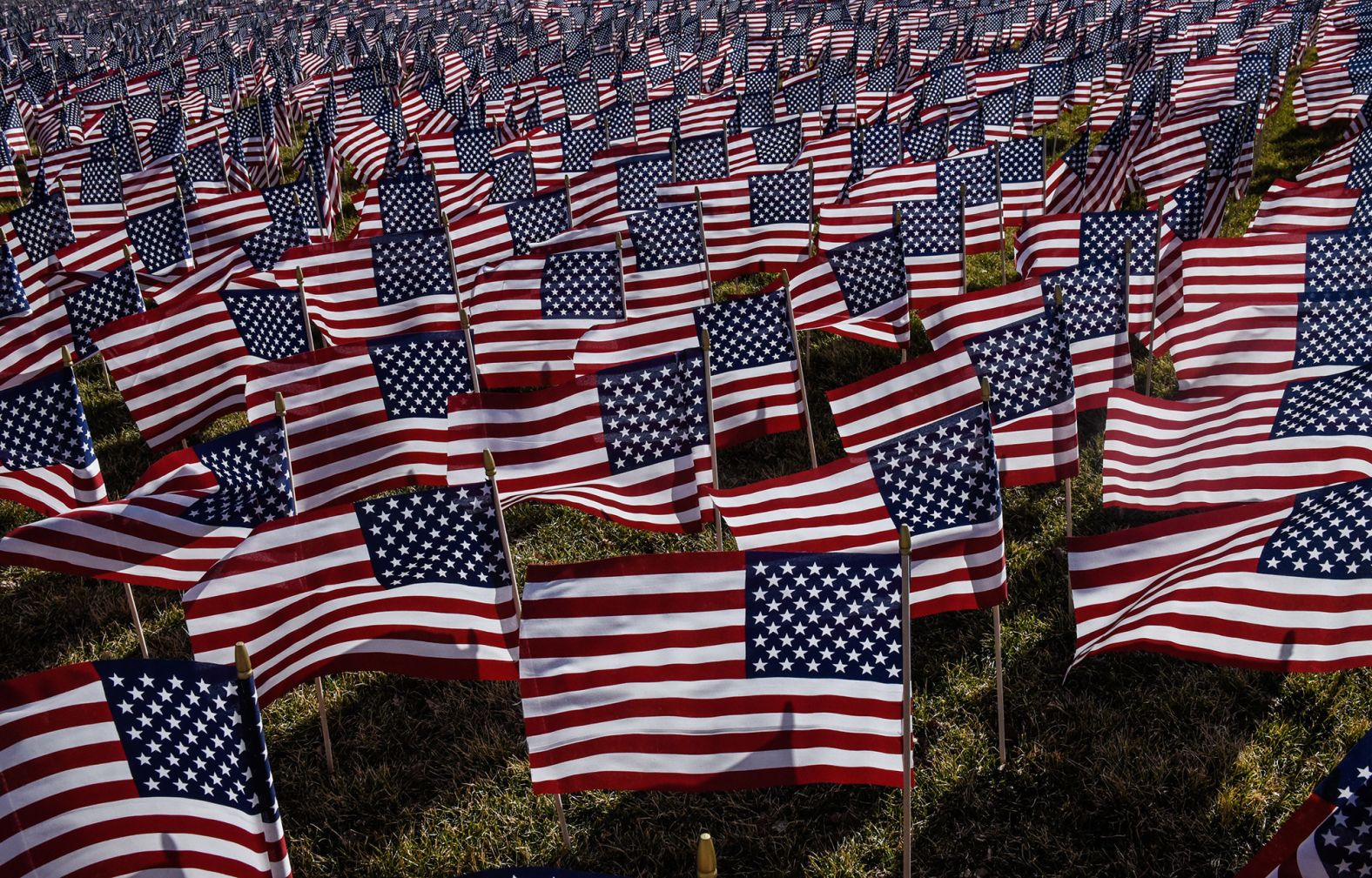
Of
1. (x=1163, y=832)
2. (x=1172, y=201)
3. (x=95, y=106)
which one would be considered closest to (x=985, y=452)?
(x=1163, y=832)

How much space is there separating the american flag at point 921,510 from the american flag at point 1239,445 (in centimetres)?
189

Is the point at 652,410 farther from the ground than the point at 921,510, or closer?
farther from the ground

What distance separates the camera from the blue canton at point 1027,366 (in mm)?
8922

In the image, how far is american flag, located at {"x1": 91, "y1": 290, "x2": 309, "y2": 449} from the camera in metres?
10.8

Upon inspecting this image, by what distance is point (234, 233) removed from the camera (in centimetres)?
1577

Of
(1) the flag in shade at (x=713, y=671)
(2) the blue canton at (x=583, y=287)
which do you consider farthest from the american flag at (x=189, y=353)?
(1) the flag in shade at (x=713, y=671)

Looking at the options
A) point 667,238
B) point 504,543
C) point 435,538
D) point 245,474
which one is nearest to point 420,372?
point 245,474

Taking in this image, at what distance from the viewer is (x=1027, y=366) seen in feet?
29.5

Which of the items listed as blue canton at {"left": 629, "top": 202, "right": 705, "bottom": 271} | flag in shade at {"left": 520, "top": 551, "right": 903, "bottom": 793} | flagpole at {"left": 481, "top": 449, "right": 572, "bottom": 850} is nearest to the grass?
flagpole at {"left": 481, "top": 449, "right": 572, "bottom": 850}

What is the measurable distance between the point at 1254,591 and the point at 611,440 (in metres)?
4.28

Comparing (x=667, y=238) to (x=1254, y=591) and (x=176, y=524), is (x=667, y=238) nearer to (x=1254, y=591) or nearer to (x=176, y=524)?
(x=176, y=524)

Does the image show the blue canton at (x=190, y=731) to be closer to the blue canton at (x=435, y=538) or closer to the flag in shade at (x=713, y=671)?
the flag in shade at (x=713, y=671)

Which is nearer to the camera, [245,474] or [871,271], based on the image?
[245,474]

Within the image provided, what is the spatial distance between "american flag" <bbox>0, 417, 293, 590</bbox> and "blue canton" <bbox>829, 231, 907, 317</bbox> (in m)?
5.61
